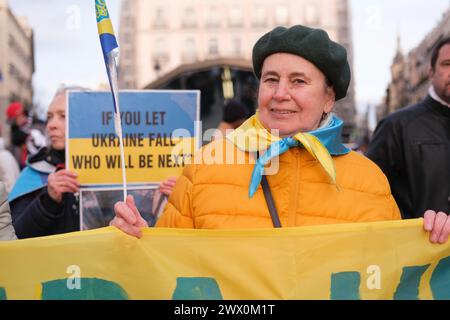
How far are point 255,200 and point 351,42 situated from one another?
284 feet

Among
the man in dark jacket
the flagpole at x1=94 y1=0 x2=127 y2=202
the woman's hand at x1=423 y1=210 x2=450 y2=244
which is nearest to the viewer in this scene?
the woman's hand at x1=423 y1=210 x2=450 y2=244

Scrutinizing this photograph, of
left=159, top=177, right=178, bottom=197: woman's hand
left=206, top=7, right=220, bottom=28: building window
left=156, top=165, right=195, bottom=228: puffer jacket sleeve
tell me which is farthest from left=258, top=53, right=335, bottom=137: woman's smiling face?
left=206, top=7, right=220, bottom=28: building window

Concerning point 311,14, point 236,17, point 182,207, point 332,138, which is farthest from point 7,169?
point 311,14

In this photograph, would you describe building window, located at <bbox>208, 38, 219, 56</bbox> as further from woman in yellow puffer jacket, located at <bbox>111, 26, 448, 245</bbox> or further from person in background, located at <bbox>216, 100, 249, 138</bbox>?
woman in yellow puffer jacket, located at <bbox>111, 26, 448, 245</bbox>

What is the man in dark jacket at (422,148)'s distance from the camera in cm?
397

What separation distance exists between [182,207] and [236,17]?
241 ft

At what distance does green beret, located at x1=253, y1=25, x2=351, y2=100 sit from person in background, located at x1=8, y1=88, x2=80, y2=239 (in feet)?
4.75

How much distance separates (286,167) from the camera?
264 centimetres

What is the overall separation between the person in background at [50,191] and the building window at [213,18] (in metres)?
71.7

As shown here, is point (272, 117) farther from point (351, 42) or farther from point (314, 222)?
point (351, 42)

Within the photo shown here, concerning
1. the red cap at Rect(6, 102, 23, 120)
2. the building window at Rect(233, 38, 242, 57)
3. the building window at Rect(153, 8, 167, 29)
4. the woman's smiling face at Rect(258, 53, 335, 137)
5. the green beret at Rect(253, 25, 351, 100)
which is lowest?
the woman's smiling face at Rect(258, 53, 335, 137)

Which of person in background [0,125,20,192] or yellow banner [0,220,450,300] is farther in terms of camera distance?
person in background [0,125,20,192]

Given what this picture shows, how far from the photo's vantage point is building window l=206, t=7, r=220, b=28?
7425 cm
